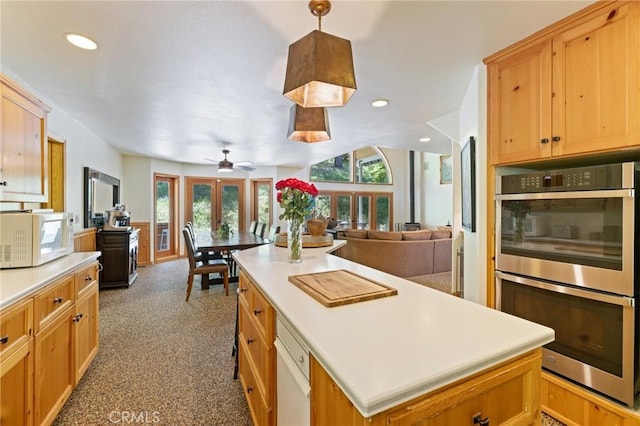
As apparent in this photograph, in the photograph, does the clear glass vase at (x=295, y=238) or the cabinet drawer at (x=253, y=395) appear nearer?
the cabinet drawer at (x=253, y=395)

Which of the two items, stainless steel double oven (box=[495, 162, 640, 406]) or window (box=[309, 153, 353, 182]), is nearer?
stainless steel double oven (box=[495, 162, 640, 406])

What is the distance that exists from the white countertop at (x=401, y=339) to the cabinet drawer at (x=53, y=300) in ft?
3.99

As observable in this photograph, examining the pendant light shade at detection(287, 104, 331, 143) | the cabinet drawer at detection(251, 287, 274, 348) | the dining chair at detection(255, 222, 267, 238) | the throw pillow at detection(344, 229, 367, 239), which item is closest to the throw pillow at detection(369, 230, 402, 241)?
the throw pillow at detection(344, 229, 367, 239)

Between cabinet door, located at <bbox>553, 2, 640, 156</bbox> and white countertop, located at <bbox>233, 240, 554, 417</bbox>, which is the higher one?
cabinet door, located at <bbox>553, 2, 640, 156</bbox>

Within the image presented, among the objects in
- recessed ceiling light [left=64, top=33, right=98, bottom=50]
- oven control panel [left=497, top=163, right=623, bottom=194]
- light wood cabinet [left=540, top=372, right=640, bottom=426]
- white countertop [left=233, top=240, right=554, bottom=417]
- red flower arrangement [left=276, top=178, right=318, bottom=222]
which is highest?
recessed ceiling light [left=64, top=33, right=98, bottom=50]

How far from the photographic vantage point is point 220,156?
6141 millimetres

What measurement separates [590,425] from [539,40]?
2.18 meters

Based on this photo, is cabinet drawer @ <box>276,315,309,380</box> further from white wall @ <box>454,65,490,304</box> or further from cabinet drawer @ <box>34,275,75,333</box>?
white wall @ <box>454,65,490,304</box>

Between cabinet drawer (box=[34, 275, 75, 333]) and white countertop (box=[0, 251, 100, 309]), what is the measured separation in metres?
0.06

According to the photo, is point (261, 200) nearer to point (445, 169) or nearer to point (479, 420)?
point (445, 169)

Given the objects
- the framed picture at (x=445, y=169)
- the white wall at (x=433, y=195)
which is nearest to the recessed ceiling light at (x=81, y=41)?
the white wall at (x=433, y=195)

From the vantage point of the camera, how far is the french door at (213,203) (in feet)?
24.6

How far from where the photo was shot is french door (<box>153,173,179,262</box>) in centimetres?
671

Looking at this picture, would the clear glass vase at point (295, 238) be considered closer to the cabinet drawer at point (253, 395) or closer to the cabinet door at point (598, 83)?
the cabinet drawer at point (253, 395)
